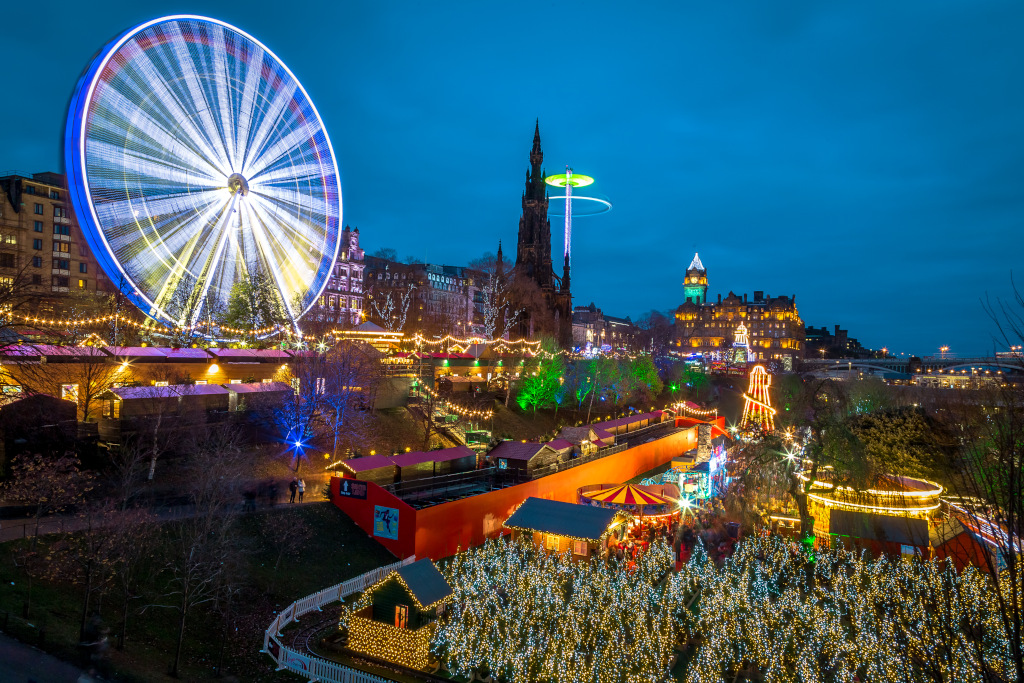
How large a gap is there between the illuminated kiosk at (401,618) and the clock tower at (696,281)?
171 m

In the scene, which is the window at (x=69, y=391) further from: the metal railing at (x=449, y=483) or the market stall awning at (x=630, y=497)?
the market stall awning at (x=630, y=497)

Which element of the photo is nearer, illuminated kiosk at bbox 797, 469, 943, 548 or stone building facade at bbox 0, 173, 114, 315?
illuminated kiosk at bbox 797, 469, 943, 548

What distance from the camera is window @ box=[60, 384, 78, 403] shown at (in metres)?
23.0

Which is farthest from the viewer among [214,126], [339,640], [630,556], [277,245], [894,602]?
[277,245]

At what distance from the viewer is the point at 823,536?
830 inches

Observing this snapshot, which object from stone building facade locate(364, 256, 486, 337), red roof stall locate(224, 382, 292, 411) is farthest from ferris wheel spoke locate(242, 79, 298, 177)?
stone building facade locate(364, 256, 486, 337)

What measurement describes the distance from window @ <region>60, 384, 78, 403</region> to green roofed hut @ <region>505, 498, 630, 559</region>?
17.6 meters

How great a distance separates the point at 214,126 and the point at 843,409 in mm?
40312

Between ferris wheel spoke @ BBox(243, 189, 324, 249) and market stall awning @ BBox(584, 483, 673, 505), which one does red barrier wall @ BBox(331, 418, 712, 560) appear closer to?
market stall awning @ BBox(584, 483, 673, 505)

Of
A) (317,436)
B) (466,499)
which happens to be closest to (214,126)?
(317,436)

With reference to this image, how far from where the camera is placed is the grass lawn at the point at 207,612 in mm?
11609

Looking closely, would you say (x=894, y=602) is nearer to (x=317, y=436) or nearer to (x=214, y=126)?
(x=317, y=436)

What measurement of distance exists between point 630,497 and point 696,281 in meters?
164

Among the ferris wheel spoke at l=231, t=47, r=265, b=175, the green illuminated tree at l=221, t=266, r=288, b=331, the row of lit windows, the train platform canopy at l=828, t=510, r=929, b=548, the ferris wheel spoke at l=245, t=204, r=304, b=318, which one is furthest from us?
the row of lit windows
